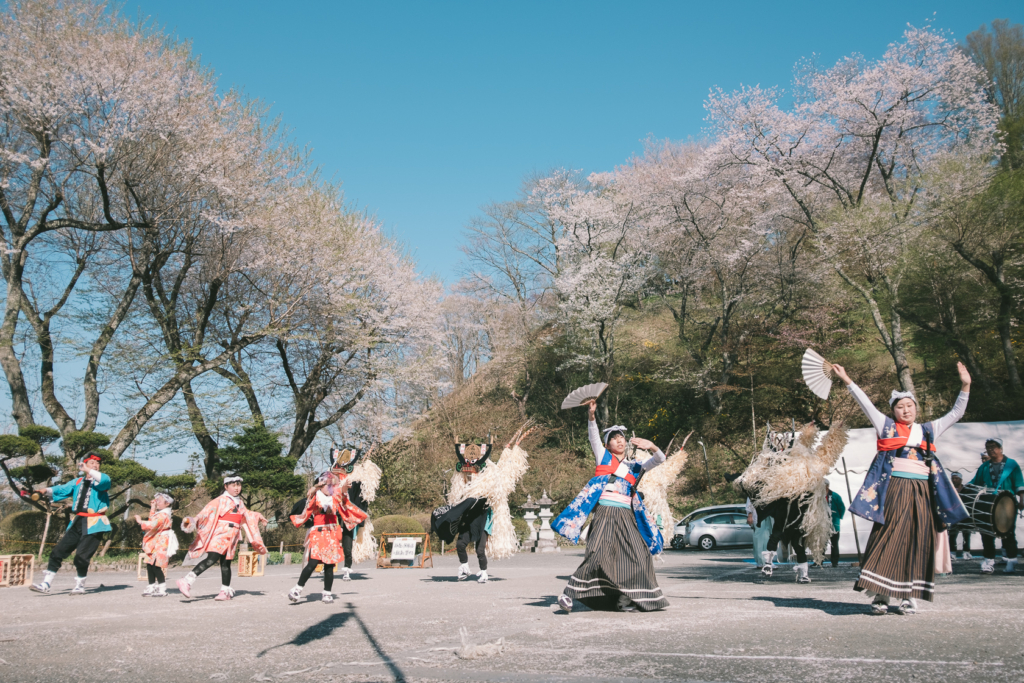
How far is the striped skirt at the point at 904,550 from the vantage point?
636cm

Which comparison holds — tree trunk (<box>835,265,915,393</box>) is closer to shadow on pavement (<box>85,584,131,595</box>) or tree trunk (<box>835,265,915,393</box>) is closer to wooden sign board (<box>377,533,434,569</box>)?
wooden sign board (<box>377,533,434,569</box>)

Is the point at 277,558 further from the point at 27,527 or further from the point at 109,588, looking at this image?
the point at 109,588

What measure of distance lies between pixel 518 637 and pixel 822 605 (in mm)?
3469

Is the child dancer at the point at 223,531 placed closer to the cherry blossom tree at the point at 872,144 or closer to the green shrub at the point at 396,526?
the green shrub at the point at 396,526

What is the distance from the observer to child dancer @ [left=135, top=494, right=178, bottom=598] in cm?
996

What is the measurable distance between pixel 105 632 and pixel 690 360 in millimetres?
27574

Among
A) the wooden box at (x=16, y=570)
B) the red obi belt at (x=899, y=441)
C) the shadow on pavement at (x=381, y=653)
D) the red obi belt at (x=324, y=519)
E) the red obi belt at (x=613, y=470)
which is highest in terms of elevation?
the red obi belt at (x=899, y=441)

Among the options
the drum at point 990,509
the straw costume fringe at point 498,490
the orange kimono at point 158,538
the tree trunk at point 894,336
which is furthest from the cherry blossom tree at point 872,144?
the orange kimono at point 158,538

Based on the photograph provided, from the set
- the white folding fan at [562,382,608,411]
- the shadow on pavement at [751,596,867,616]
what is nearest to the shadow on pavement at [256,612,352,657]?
the white folding fan at [562,382,608,411]

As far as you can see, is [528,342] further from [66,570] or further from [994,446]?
[994,446]

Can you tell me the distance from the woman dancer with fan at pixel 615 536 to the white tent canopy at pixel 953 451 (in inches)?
300

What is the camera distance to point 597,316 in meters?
31.0

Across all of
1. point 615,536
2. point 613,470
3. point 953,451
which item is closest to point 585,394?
point 613,470

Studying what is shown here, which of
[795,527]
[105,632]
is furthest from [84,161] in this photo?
[795,527]
